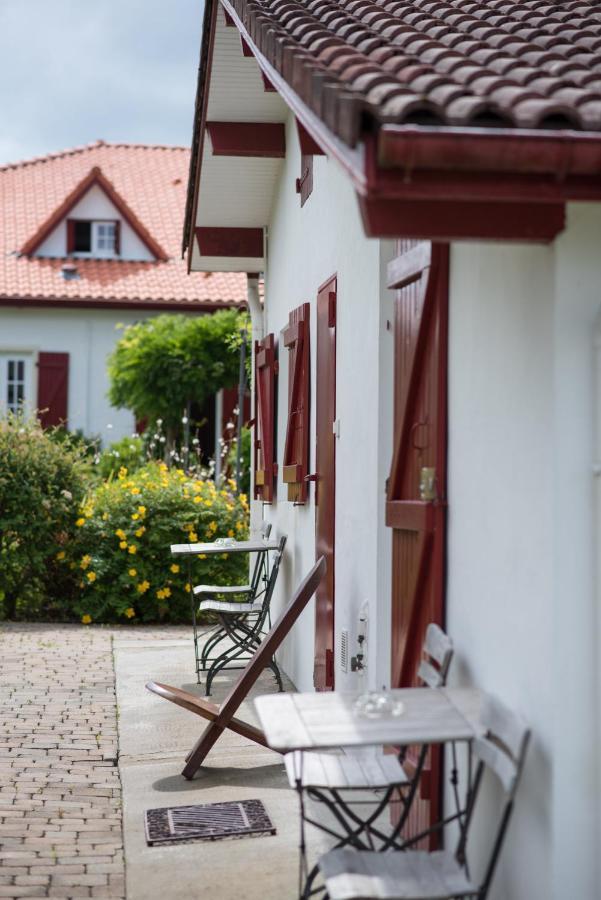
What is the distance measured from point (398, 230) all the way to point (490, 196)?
26cm

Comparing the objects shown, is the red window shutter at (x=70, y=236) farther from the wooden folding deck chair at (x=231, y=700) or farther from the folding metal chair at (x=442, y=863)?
the folding metal chair at (x=442, y=863)

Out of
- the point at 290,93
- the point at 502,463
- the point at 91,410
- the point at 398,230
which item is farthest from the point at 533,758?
the point at 91,410

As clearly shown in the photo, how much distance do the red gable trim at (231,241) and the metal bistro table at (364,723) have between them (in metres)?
8.27

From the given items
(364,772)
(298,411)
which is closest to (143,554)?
(298,411)

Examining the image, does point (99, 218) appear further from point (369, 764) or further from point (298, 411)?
point (369, 764)

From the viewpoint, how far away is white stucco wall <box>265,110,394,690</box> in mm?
5992

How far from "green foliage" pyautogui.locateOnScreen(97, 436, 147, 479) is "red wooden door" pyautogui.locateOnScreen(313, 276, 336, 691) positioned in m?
11.6

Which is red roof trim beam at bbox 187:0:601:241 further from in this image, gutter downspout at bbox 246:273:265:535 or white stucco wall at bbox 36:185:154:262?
white stucco wall at bbox 36:185:154:262

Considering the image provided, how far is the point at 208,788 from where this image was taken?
6.13 m

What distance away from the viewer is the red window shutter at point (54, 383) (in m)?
23.1

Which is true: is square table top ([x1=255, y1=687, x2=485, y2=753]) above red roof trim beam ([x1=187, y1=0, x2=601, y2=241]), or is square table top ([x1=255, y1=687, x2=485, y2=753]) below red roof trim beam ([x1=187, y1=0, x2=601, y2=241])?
below

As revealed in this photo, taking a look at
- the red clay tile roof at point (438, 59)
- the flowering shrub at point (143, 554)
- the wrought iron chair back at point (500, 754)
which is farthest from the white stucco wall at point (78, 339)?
the wrought iron chair back at point (500, 754)

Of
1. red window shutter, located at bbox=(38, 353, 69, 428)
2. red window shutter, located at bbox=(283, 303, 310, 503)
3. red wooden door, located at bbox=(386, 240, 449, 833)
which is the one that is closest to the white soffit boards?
→ red window shutter, located at bbox=(283, 303, 310, 503)

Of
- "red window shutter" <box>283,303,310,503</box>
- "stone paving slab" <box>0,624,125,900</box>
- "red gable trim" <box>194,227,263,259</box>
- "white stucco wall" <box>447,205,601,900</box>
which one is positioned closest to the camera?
"white stucco wall" <box>447,205,601,900</box>
